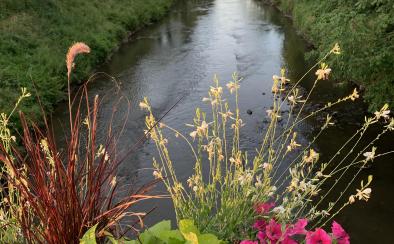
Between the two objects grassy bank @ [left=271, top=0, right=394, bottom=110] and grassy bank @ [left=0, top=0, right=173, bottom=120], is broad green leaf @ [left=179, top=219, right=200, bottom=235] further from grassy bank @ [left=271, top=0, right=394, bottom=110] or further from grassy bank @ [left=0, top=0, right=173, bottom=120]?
grassy bank @ [left=0, top=0, right=173, bottom=120]

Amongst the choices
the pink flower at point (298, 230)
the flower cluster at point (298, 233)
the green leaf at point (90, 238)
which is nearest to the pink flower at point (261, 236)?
the flower cluster at point (298, 233)

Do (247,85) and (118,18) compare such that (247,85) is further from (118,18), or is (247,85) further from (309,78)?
(118,18)

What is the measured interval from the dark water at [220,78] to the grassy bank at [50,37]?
691 mm

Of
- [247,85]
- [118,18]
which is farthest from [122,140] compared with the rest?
[118,18]

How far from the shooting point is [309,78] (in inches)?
544

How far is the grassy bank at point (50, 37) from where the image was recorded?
1108 centimetres

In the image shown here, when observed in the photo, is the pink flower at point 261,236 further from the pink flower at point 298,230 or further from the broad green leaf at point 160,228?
the broad green leaf at point 160,228

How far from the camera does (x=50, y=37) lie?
14523mm

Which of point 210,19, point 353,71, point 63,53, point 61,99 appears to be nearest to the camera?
point 353,71

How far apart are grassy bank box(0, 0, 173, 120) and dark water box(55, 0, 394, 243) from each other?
691 mm

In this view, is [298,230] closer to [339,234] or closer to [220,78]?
[339,234]

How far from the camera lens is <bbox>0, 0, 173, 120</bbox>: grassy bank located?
11078mm

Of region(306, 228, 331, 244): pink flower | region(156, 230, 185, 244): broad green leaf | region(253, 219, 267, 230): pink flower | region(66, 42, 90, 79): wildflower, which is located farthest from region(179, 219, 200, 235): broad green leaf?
region(66, 42, 90, 79): wildflower

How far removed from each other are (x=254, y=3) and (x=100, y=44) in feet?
47.6
